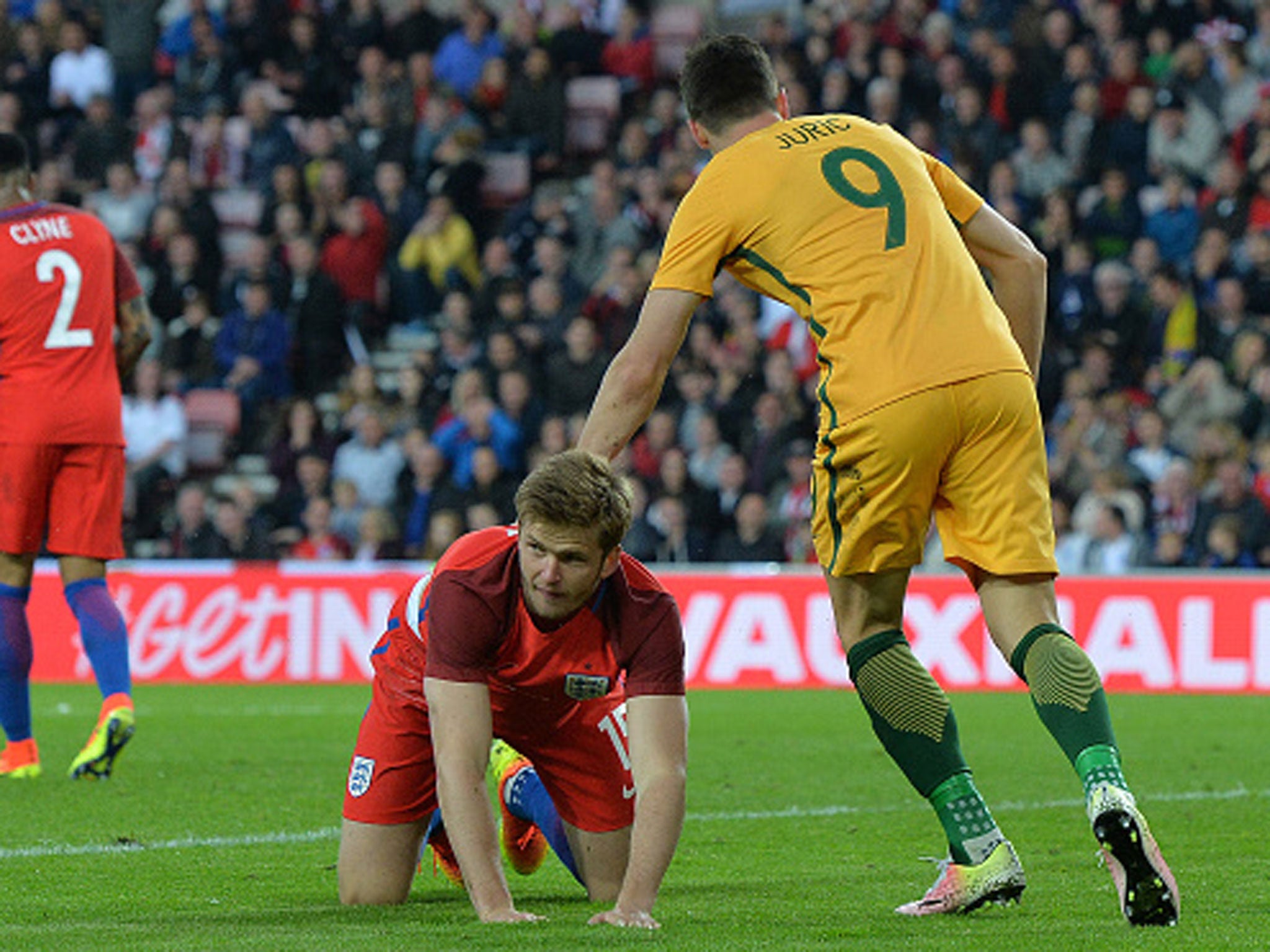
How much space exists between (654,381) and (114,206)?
14.5 metres

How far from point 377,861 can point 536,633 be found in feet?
2.47

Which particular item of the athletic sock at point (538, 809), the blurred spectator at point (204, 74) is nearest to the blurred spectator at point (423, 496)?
the blurred spectator at point (204, 74)

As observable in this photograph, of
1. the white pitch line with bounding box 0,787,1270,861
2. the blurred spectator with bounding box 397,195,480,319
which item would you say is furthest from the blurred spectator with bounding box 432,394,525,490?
the white pitch line with bounding box 0,787,1270,861

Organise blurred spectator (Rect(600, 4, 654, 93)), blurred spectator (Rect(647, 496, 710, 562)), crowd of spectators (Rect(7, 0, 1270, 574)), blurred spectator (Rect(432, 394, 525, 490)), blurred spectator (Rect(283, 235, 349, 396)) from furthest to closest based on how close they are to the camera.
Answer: blurred spectator (Rect(600, 4, 654, 93)) < blurred spectator (Rect(283, 235, 349, 396)) < blurred spectator (Rect(432, 394, 525, 490)) < crowd of spectators (Rect(7, 0, 1270, 574)) < blurred spectator (Rect(647, 496, 710, 562))

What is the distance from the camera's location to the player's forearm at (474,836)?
433cm

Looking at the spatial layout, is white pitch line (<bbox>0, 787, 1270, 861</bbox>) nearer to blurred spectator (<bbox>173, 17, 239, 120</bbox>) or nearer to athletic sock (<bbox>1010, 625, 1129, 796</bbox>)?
athletic sock (<bbox>1010, 625, 1129, 796</bbox>)

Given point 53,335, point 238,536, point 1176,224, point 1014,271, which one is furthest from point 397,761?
point 1176,224

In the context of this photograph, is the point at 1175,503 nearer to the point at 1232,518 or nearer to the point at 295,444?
the point at 1232,518

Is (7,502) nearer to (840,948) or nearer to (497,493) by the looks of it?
(840,948)

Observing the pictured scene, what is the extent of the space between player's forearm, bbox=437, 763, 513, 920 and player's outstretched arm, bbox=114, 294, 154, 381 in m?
4.08

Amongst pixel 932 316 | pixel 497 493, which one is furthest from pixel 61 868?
pixel 497 493

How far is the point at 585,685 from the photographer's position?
4680mm

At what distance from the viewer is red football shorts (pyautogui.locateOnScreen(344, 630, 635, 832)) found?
199 inches

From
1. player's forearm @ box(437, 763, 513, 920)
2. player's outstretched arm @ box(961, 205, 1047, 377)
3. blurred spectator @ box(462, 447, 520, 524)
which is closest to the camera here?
player's forearm @ box(437, 763, 513, 920)
